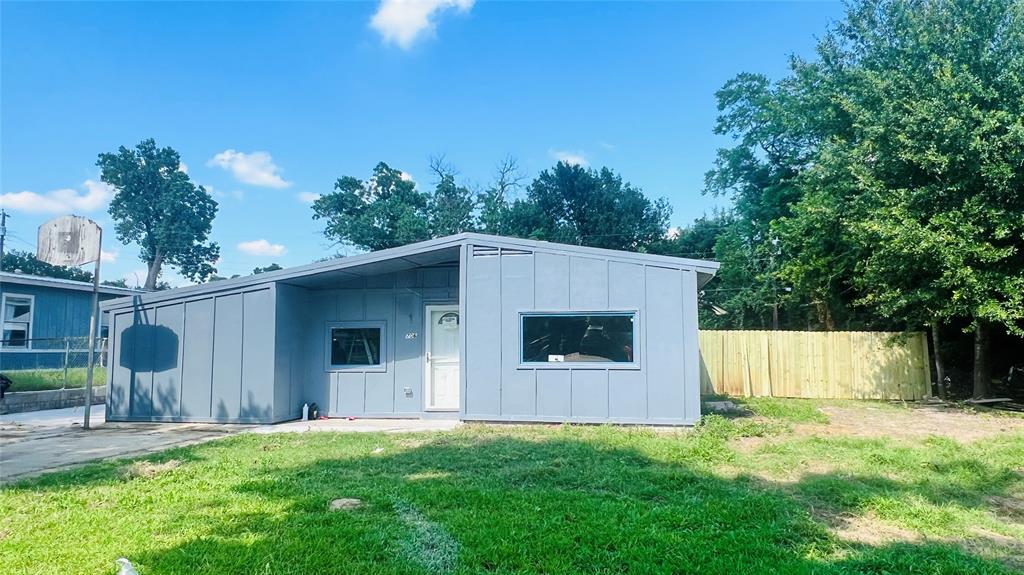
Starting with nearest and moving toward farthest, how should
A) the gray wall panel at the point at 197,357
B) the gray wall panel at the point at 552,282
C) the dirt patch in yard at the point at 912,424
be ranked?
the dirt patch in yard at the point at 912,424
the gray wall panel at the point at 552,282
the gray wall panel at the point at 197,357

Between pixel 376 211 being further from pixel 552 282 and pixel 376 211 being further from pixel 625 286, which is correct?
pixel 625 286

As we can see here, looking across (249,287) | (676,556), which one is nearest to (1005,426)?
(676,556)

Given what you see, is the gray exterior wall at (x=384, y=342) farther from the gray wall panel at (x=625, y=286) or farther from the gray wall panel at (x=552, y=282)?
the gray wall panel at (x=625, y=286)

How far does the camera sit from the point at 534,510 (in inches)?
162

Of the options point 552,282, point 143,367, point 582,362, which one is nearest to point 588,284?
point 552,282

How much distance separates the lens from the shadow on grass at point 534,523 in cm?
317

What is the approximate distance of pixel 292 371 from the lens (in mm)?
9562

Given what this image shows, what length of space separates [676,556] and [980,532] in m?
2.21

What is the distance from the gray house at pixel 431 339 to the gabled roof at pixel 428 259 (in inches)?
0.9

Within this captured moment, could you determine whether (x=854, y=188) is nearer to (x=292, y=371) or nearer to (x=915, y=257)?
(x=915, y=257)

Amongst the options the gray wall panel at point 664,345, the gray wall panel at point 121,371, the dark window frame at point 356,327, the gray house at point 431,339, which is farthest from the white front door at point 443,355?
the gray wall panel at point 121,371

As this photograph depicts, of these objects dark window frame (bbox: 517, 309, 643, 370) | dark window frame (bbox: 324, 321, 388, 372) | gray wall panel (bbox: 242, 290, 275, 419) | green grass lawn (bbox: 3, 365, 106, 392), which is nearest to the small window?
dark window frame (bbox: 324, 321, 388, 372)

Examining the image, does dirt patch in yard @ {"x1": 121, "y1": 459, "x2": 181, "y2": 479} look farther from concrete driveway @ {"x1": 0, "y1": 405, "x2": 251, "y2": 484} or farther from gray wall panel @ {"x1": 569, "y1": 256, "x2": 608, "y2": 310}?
gray wall panel @ {"x1": 569, "y1": 256, "x2": 608, "y2": 310}

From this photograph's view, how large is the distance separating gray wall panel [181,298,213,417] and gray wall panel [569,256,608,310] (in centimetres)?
580
